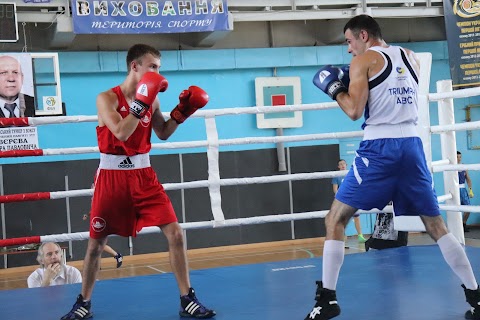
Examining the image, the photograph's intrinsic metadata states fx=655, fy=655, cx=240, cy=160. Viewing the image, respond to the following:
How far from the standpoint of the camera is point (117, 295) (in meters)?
3.78

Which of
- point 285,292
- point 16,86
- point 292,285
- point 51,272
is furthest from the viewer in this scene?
point 16,86

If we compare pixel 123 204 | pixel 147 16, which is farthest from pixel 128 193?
pixel 147 16

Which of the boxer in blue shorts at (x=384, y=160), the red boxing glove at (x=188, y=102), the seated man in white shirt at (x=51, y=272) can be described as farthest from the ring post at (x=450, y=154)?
the seated man in white shirt at (x=51, y=272)

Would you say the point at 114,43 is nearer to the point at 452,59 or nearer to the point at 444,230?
the point at 452,59

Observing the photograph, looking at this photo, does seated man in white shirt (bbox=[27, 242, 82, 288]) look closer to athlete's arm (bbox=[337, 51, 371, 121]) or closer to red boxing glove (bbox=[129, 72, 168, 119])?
red boxing glove (bbox=[129, 72, 168, 119])

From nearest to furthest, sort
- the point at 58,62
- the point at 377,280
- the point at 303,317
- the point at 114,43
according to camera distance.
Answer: the point at 303,317 → the point at 377,280 → the point at 58,62 → the point at 114,43

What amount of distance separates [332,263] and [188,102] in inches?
45.3

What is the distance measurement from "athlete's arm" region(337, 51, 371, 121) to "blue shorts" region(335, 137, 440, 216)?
0.20m

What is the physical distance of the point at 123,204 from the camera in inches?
129

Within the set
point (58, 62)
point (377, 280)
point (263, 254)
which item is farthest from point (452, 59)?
point (377, 280)

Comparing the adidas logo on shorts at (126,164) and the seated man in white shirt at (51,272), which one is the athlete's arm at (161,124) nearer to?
the adidas logo on shorts at (126,164)

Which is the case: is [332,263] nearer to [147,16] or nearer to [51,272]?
[51,272]

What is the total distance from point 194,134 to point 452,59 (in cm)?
459

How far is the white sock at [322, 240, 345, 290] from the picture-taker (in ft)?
9.55
